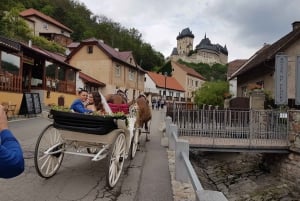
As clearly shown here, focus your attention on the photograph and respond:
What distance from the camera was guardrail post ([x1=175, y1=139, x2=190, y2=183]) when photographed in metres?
7.10

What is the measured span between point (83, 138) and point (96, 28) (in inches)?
3225

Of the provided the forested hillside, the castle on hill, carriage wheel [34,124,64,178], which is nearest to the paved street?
carriage wheel [34,124,64,178]

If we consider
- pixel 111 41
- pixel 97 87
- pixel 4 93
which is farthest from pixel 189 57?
pixel 4 93

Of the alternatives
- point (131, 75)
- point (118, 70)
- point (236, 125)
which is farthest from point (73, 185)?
point (131, 75)

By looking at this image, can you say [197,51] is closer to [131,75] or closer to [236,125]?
[131,75]

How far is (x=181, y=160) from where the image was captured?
23.6ft

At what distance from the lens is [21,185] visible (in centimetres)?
625

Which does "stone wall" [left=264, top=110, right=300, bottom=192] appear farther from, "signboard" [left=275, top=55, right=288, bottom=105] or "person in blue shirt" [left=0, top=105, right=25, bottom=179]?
"person in blue shirt" [left=0, top=105, right=25, bottom=179]

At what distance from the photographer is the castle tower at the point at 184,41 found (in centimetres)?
15138

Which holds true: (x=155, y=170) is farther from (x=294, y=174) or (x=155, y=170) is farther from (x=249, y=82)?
(x=249, y=82)

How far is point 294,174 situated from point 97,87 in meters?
35.7

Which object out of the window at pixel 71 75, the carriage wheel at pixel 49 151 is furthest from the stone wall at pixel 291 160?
the window at pixel 71 75

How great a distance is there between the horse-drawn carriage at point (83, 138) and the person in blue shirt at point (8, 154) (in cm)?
360

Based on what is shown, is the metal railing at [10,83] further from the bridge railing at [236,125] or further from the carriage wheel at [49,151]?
the carriage wheel at [49,151]
